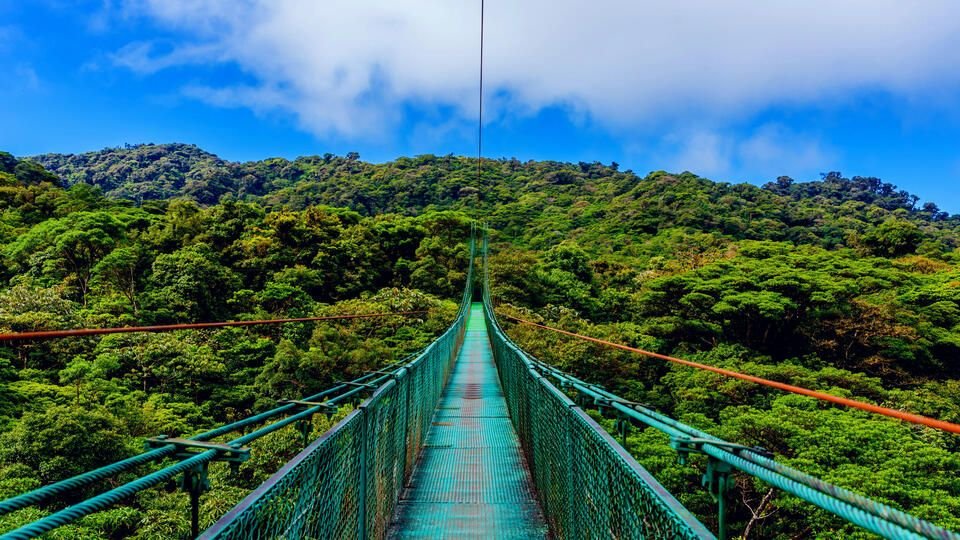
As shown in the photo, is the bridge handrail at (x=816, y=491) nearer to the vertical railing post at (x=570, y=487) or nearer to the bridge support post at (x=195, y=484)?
the vertical railing post at (x=570, y=487)

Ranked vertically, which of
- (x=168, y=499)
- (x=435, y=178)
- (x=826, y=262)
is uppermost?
(x=435, y=178)

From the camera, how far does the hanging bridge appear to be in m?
0.90

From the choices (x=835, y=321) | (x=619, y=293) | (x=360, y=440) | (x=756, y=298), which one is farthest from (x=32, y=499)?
(x=619, y=293)

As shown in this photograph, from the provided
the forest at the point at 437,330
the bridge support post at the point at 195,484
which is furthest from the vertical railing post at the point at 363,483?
the forest at the point at 437,330

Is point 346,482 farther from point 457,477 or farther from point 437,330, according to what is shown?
point 437,330

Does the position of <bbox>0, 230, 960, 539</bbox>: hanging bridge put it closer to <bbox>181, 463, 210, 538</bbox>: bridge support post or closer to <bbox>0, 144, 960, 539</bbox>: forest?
<bbox>181, 463, 210, 538</bbox>: bridge support post

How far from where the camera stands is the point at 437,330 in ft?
61.9

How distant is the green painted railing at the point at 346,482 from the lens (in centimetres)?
114

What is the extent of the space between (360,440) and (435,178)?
207 feet

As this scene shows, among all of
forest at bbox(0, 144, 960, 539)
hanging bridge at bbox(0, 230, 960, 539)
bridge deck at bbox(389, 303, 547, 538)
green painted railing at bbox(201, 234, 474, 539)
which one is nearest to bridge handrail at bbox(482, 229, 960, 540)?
hanging bridge at bbox(0, 230, 960, 539)

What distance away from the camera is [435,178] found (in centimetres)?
6362

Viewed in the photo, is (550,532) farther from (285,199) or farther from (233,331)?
(285,199)

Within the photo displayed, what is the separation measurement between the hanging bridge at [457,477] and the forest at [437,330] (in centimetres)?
550

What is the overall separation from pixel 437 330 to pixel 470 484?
1582 cm
